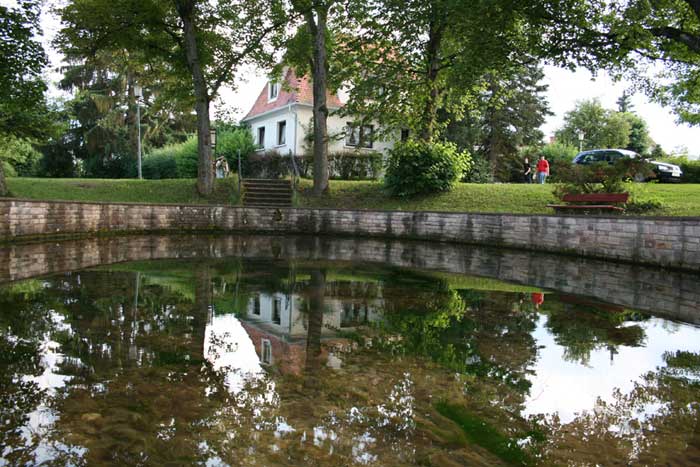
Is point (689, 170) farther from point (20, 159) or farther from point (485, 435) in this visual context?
point (20, 159)

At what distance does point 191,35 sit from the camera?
20.3 metres

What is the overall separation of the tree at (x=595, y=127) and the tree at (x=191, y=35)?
45931 millimetres

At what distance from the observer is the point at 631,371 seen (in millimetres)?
4352


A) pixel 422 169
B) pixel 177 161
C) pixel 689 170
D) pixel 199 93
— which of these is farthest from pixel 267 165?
pixel 689 170

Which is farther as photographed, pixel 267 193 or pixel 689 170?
pixel 689 170

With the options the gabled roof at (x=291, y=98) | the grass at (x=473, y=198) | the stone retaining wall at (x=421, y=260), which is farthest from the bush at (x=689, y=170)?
the gabled roof at (x=291, y=98)

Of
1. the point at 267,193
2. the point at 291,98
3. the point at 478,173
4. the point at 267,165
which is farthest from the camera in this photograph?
the point at 291,98

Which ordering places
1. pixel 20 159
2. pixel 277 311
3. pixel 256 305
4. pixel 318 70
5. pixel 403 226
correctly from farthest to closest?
pixel 20 159, pixel 318 70, pixel 403 226, pixel 256 305, pixel 277 311

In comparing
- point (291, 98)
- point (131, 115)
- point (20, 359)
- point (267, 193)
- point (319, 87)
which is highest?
point (291, 98)

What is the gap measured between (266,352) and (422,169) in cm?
1684

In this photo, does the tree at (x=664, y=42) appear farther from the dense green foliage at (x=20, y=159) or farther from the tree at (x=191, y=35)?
the dense green foliage at (x=20, y=159)

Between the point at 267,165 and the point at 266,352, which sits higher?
the point at 267,165

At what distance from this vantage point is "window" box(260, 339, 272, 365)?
435 cm

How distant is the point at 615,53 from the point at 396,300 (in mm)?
11822
